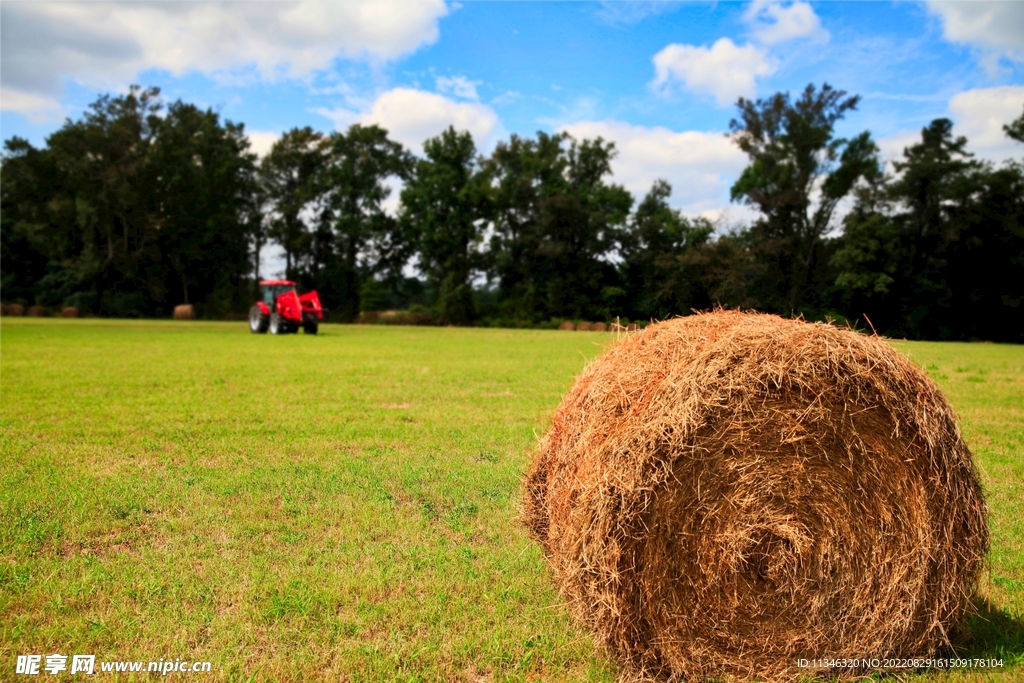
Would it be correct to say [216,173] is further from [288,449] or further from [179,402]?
[288,449]

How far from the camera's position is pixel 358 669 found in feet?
11.9

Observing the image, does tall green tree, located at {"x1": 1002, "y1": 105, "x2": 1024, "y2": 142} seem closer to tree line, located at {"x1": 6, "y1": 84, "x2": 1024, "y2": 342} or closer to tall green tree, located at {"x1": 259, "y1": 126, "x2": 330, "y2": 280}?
tree line, located at {"x1": 6, "y1": 84, "x2": 1024, "y2": 342}

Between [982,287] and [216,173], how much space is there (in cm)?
6308

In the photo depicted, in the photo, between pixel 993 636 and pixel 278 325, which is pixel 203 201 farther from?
pixel 993 636

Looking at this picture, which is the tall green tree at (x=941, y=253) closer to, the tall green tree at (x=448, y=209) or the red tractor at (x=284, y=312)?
the tall green tree at (x=448, y=209)

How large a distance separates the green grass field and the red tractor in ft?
70.4

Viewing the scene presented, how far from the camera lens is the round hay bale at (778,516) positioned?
12.1 ft

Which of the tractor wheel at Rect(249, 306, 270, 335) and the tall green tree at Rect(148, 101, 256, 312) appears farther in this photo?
the tall green tree at Rect(148, 101, 256, 312)

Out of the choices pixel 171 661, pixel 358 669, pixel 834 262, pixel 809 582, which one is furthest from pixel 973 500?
pixel 834 262

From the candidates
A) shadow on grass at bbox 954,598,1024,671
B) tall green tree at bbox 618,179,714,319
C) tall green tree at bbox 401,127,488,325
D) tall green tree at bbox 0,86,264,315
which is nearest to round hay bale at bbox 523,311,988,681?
shadow on grass at bbox 954,598,1024,671

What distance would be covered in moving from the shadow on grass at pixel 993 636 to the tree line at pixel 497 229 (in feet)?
Answer: 134

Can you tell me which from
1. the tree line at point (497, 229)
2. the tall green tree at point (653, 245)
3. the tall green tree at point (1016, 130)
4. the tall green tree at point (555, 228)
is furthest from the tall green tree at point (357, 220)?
the tall green tree at point (1016, 130)

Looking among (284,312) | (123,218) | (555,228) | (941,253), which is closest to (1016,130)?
(941,253)

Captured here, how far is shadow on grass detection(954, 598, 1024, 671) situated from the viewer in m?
3.89
